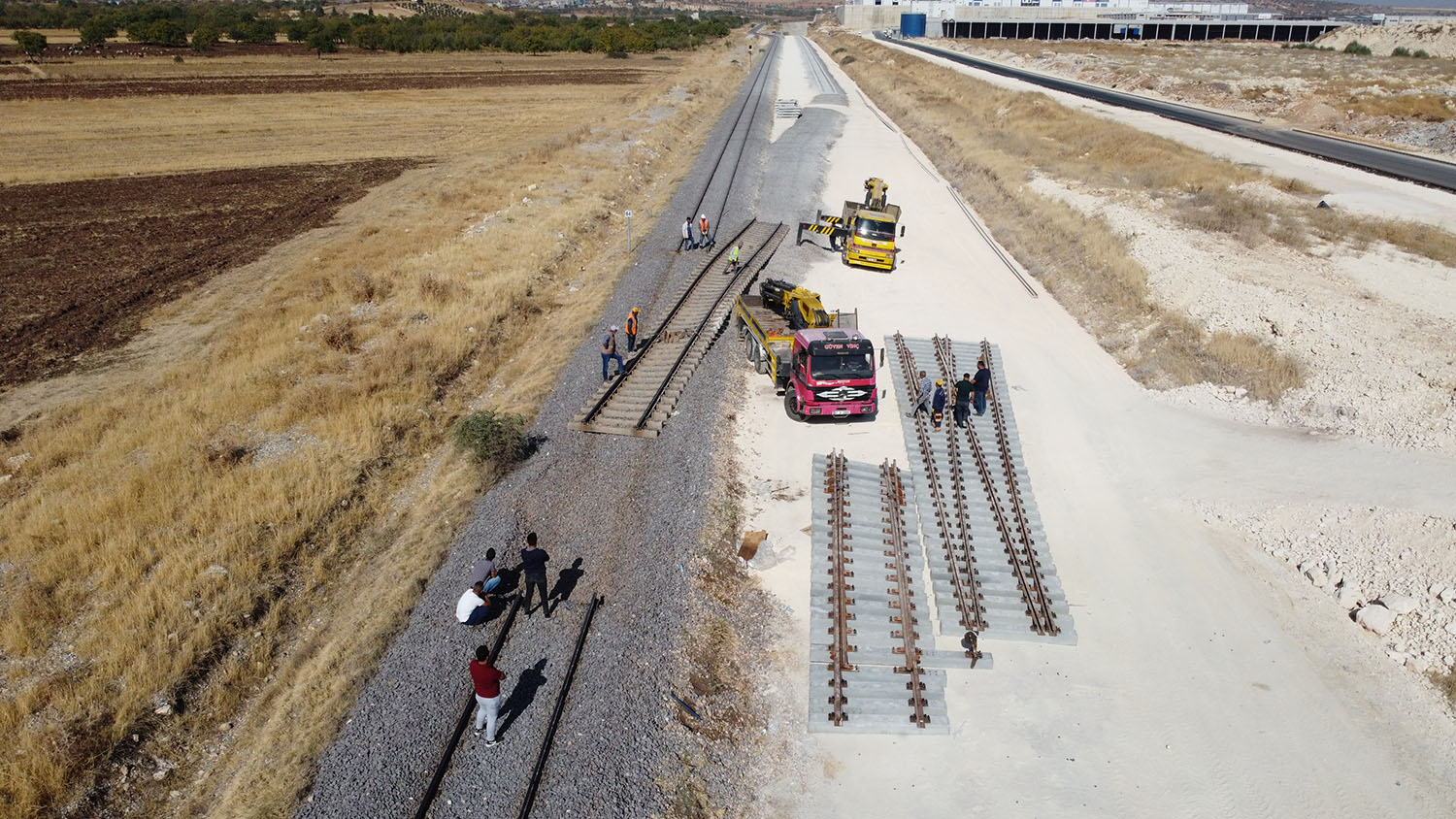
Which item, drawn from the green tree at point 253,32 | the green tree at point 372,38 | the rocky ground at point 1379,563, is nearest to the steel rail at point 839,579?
the rocky ground at point 1379,563

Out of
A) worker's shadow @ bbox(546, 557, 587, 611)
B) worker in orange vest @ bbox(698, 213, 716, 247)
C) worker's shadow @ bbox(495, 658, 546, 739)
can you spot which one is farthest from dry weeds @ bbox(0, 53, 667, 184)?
worker's shadow @ bbox(495, 658, 546, 739)

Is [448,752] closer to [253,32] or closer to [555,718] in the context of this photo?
[555,718]

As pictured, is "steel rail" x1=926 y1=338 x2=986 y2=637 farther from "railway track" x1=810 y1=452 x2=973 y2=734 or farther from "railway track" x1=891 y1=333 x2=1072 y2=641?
"railway track" x1=810 y1=452 x2=973 y2=734

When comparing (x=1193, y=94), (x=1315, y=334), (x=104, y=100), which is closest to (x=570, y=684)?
(x=1315, y=334)

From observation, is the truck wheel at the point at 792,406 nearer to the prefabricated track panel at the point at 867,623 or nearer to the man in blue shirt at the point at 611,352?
the prefabricated track panel at the point at 867,623

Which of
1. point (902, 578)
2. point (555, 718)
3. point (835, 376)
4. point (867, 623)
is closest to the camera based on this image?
point (555, 718)

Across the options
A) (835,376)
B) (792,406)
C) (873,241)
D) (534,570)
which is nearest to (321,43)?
(873,241)
